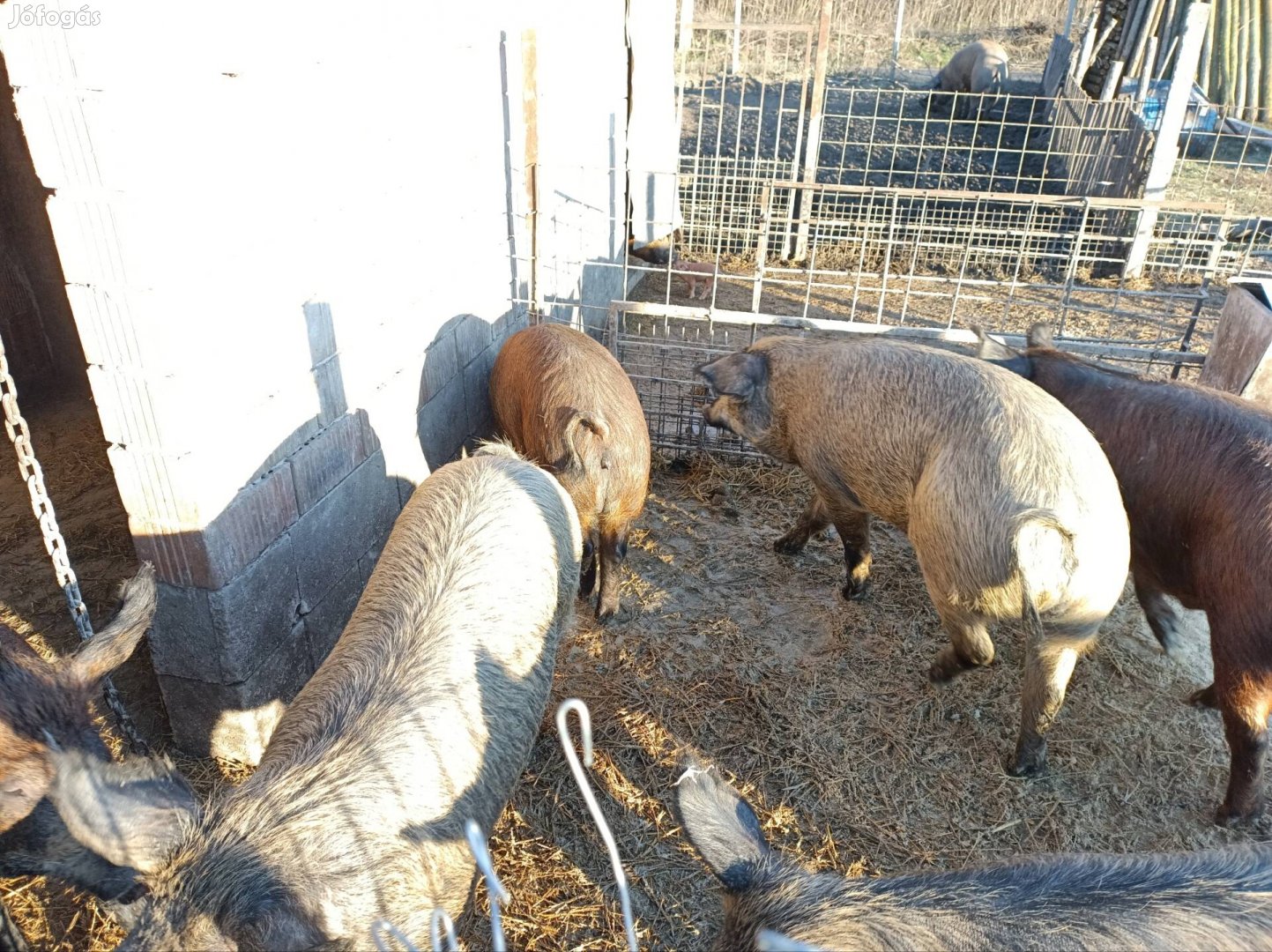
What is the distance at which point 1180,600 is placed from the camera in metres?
3.91

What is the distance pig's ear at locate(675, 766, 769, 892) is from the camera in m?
2.05

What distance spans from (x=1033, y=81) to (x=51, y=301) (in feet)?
56.2

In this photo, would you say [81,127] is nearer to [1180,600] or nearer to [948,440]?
[948,440]

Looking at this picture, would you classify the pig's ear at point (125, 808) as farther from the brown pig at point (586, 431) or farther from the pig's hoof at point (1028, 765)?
the pig's hoof at point (1028, 765)

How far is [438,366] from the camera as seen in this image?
184 inches

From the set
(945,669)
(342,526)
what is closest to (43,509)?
(342,526)

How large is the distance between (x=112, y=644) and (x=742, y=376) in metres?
3.19

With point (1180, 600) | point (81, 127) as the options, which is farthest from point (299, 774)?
point (1180, 600)

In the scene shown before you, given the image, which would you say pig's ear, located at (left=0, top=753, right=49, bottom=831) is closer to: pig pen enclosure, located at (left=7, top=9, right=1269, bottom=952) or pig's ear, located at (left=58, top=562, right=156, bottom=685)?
pig's ear, located at (left=58, top=562, right=156, bottom=685)

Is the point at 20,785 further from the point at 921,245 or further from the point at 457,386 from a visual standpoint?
the point at 921,245

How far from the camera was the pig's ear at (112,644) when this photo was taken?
2.62 m

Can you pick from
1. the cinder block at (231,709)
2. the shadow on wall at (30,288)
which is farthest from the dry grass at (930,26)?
the cinder block at (231,709)

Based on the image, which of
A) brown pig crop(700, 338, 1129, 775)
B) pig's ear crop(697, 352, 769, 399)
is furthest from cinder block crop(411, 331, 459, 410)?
brown pig crop(700, 338, 1129, 775)

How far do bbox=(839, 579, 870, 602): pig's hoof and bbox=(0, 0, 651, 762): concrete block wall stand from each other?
2379mm
